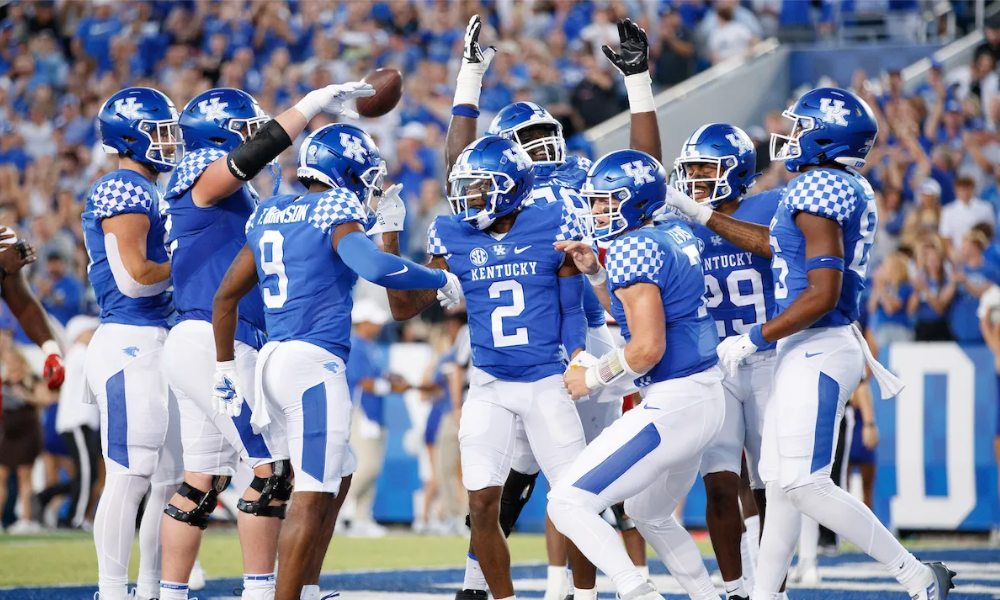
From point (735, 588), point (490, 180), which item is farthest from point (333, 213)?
point (735, 588)

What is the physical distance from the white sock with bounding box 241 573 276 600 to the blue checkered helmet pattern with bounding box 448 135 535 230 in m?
1.70

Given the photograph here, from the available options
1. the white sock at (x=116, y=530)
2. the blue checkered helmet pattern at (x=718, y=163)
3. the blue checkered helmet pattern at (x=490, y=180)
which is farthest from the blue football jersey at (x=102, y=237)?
the blue checkered helmet pattern at (x=718, y=163)

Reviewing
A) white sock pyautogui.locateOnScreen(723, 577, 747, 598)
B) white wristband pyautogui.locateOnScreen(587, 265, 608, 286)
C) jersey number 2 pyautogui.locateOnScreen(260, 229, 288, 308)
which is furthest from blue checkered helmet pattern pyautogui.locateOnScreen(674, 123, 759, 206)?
jersey number 2 pyautogui.locateOnScreen(260, 229, 288, 308)

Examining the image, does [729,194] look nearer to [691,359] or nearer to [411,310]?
[691,359]

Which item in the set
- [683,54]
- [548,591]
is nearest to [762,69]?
[683,54]

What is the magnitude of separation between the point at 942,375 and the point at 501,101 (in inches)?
246

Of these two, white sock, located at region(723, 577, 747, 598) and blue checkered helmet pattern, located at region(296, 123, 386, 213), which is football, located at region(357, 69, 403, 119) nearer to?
blue checkered helmet pattern, located at region(296, 123, 386, 213)

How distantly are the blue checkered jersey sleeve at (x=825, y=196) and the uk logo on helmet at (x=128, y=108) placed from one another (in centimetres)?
300

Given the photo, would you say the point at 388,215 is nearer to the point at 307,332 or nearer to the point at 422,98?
the point at 307,332

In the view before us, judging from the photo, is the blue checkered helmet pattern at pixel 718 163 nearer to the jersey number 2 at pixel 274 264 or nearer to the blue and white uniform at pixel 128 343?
the jersey number 2 at pixel 274 264

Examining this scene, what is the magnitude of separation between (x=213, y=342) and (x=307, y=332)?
65 centimetres

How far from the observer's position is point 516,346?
17.7 ft

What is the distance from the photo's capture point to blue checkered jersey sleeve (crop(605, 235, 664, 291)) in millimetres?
4883

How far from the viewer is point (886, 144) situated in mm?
12734
